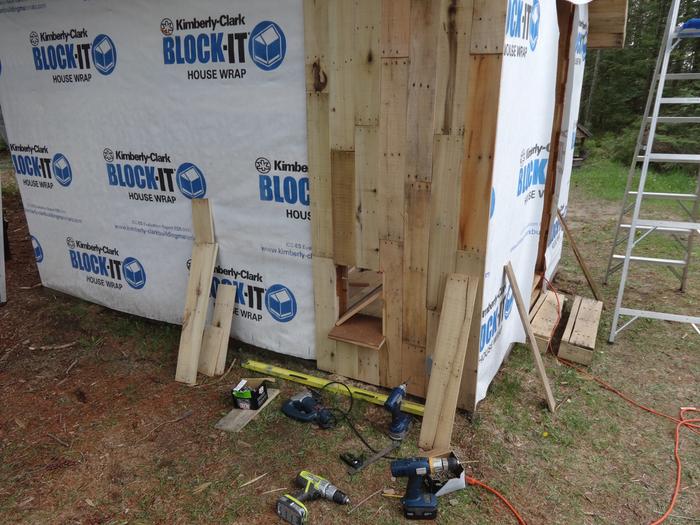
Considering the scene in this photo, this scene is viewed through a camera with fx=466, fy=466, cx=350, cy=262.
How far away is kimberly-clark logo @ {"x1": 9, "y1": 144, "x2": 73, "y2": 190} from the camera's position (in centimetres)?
513

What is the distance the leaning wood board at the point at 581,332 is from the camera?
14.6 feet

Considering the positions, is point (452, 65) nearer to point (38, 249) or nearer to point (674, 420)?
point (674, 420)

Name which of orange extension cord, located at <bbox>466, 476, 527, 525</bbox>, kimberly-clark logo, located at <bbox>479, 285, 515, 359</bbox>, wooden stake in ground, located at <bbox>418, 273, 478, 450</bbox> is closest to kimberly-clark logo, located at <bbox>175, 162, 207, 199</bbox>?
wooden stake in ground, located at <bbox>418, 273, 478, 450</bbox>

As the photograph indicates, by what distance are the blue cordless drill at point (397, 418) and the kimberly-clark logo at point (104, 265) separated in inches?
121

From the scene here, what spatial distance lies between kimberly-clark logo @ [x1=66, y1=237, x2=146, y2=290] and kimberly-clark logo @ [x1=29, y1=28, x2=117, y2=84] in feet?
5.83

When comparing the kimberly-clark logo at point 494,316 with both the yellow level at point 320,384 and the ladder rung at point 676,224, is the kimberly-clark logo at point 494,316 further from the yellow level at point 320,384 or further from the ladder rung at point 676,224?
the ladder rung at point 676,224

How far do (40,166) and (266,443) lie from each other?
13.8ft

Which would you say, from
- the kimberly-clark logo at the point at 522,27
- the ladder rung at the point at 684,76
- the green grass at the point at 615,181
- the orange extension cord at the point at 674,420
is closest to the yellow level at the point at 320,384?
the orange extension cord at the point at 674,420

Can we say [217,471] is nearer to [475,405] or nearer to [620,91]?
[475,405]

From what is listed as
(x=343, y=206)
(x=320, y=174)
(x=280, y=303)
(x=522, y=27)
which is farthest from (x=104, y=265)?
(x=522, y=27)

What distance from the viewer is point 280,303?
427 centimetres

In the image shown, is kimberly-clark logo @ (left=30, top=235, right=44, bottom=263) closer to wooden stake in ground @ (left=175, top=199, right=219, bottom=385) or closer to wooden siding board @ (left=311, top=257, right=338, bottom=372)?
wooden stake in ground @ (left=175, top=199, right=219, bottom=385)

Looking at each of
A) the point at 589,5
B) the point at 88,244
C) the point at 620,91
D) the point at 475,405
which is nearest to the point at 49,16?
the point at 88,244

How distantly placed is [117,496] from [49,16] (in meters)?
4.46
